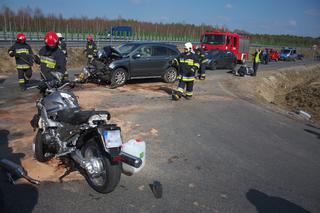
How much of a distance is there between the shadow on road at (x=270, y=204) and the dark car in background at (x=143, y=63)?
8067mm

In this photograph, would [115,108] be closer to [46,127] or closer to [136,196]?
[46,127]

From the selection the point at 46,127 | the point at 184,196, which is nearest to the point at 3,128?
the point at 46,127

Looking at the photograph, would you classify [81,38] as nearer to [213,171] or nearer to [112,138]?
[213,171]

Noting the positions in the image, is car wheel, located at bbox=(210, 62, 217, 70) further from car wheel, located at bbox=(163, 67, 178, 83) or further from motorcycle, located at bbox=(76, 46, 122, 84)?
motorcycle, located at bbox=(76, 46, 122, 84)

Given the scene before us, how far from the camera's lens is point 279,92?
758 inches

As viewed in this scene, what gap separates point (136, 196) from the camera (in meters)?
4.02

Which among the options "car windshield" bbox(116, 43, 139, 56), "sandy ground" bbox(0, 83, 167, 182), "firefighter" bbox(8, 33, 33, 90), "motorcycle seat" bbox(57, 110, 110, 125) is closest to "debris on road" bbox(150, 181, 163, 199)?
"sandy ground" bbox(0, 83, 167, 182)

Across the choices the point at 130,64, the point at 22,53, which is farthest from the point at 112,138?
the point at 130,64

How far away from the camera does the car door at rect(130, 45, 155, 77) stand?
11844 millimetres

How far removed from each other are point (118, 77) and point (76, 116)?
7571mm

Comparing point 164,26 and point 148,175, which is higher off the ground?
point 164,26

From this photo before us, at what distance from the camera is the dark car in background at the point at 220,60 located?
20594 mm

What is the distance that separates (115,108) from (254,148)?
13.4 ft

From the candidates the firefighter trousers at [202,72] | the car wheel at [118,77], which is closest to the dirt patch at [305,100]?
the firefighter trousers at [202,72]
